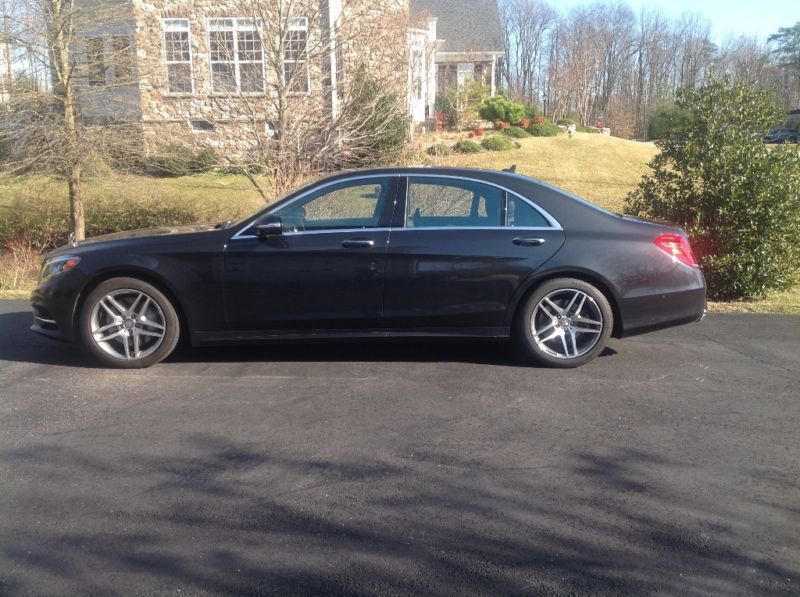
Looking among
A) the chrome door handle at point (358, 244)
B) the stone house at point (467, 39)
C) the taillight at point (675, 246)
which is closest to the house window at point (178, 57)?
the chrome door handle at point (358, 244)

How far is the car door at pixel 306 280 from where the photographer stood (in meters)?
6.29

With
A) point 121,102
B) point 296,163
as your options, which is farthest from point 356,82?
point 121,102

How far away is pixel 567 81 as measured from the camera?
42.3 m

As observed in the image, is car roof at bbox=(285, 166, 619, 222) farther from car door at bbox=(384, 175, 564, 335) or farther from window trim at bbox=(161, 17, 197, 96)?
window trim at bbox=(161, 17, 197, 96)

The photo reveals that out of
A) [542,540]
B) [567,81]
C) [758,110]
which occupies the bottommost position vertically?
[542,540]

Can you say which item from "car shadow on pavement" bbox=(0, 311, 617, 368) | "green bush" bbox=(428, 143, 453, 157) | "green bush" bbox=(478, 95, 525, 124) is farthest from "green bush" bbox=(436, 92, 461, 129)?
"car shadow on pavement" bbox=(0, 311, 617, 368)

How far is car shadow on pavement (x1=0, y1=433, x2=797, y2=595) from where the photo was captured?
3322 mm

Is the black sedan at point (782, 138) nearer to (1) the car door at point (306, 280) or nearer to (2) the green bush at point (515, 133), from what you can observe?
(1) the car door at point (306, 280)

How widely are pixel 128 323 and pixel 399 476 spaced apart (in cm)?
307

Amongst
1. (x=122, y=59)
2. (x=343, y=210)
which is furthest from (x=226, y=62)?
(x=343, y=210)

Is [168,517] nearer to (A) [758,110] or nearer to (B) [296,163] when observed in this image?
(A) [758,110]

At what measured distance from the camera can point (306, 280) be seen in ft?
20.6

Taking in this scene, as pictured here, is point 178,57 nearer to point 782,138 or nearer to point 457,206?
point 457,206

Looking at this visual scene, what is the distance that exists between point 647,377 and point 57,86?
438 inches
